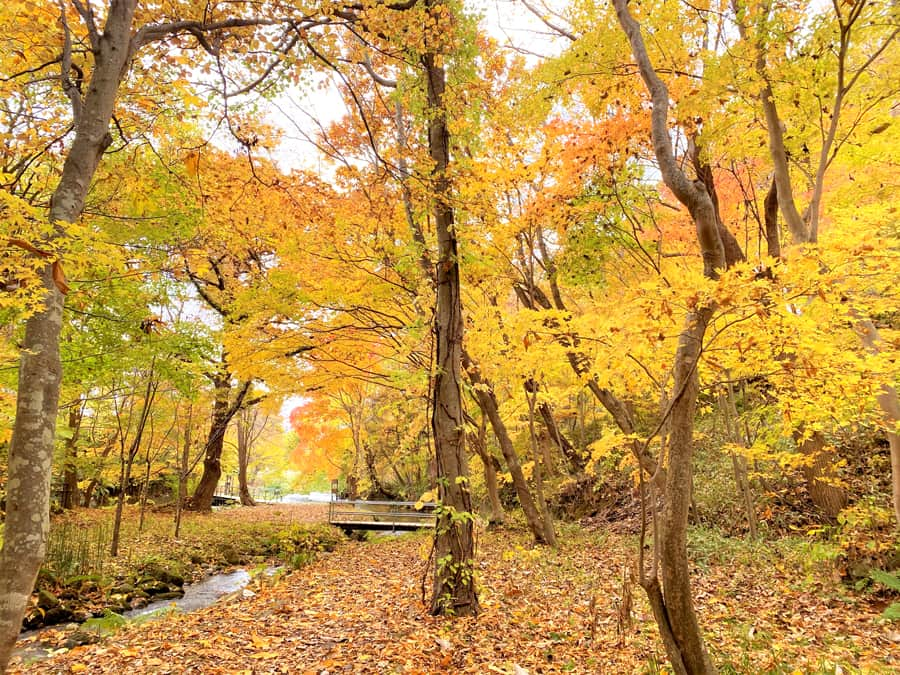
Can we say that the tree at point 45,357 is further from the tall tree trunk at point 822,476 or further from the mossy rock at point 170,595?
the tall tree trunk at point 822,476

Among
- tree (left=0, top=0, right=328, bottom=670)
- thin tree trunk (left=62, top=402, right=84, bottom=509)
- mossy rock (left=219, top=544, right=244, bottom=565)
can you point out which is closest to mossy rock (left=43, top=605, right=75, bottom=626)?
mossy rock (left=219, top=544, right=244, bottom=565)

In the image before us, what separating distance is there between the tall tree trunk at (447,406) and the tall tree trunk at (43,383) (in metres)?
3.07

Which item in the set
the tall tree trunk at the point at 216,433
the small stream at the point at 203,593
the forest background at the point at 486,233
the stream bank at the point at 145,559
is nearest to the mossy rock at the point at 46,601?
the stream bank at the point at 145,559

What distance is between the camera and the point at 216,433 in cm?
1416

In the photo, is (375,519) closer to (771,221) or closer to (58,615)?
(58,615)

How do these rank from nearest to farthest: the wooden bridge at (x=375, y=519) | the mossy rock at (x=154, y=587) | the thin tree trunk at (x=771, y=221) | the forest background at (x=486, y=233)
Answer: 1. the forest background at (x=486, y=233)
2. the thin tree trunk at (x=771, y=221)
3. the mossy rock at (x=154, y=587)
4. the wooden bridge at (x=375, y=519)

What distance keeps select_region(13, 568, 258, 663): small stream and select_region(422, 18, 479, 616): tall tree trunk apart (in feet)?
13.5

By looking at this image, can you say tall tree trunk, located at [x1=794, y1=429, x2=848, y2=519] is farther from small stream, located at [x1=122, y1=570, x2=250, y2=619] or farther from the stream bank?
small stream, located at [x1=122, y1=570, x2=250, y2=619]

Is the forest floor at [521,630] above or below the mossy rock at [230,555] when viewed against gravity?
above

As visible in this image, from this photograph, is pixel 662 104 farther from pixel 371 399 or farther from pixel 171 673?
pixel 371 399

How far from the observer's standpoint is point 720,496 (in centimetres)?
1028

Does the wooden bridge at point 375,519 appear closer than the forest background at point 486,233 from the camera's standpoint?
No

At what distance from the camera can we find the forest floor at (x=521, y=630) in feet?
12.4

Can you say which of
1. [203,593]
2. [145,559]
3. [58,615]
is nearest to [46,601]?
[58,615]
